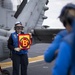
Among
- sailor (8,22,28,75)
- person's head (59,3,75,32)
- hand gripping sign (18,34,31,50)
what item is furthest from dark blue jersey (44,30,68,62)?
sailor (8,22,28,75)

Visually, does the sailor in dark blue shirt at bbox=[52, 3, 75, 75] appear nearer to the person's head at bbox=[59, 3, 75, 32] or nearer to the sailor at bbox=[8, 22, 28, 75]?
the person's head at bbox=[59, 3, 75, 32]

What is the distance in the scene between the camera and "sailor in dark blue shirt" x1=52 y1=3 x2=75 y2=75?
2.05 m

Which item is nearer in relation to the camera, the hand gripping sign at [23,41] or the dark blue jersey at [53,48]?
the dark blue jersey at [53,48]

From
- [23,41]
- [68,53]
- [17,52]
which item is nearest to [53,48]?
[68,53]

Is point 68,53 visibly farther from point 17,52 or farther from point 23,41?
point 17,52

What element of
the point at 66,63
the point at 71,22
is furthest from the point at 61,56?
the point at 71,22

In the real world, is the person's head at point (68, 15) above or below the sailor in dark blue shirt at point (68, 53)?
above

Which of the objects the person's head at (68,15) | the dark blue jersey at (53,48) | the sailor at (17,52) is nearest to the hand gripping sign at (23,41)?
the sailor at (17,52)

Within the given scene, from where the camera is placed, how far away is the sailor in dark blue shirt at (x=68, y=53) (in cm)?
205

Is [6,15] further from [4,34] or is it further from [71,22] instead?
[71,22]

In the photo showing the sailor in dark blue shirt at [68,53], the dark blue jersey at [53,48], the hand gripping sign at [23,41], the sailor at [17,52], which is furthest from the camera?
the sailor at [17,52]

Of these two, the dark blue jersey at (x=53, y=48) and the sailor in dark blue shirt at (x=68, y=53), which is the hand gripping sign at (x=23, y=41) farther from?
the sailor in dark blue shirt at (x=68, y=53)

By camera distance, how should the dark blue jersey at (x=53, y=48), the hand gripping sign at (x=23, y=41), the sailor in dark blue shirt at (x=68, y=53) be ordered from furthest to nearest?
the hand gripping sign at (x=23, y=41) < the dark blue jersey at (x=53, y=48) < the sailor in dark blue shirt at (x=68, y=53)

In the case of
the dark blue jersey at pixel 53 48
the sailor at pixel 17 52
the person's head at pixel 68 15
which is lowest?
the sailor at pixel 17 52
